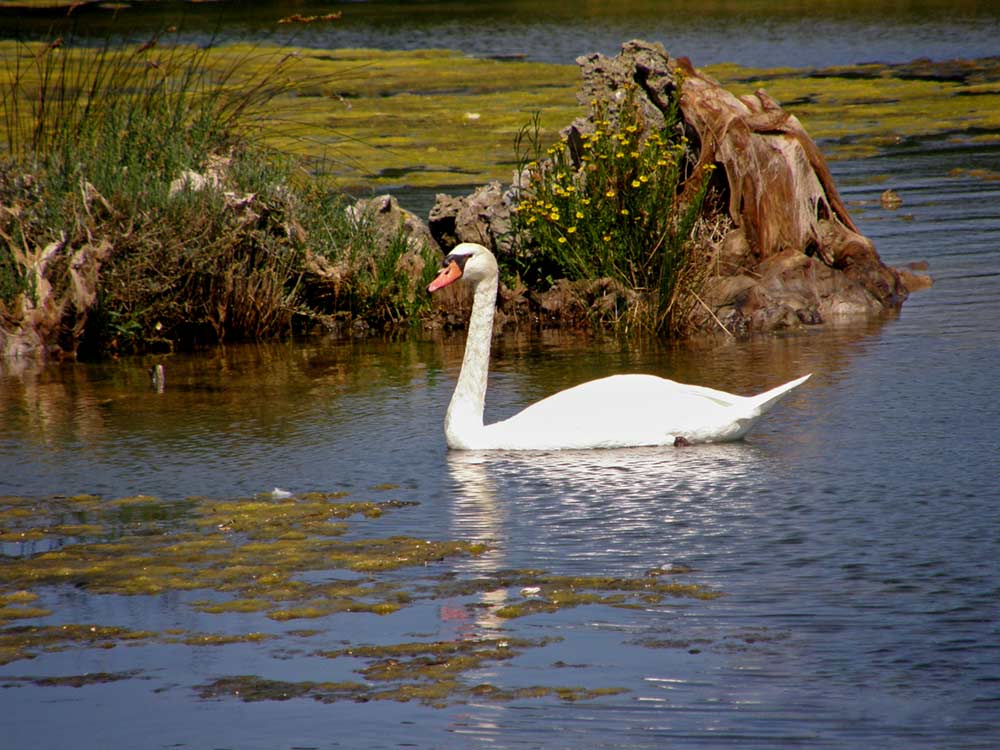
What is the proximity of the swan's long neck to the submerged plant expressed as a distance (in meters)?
3.38

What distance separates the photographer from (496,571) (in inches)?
256

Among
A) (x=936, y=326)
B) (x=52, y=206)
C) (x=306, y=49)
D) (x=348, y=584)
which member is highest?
(x=306, y=49)

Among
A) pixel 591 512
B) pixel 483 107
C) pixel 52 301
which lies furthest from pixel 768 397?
pixel 483 107

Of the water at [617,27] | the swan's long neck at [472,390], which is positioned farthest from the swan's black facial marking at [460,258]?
the water at [617,27]

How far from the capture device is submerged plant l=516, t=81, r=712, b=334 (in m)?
12.5

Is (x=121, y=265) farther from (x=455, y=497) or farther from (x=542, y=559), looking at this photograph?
(x=542, y=559)

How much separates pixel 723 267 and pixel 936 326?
7.06 ft

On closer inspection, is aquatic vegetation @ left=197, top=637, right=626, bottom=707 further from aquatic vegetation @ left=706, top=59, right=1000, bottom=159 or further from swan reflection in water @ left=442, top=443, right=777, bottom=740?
aquatic vegetation @ left=706, top=59, right=1000, bottom=159

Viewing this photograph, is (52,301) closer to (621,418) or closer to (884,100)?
(621,418)

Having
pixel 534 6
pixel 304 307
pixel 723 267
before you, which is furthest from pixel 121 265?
pixel 534 6

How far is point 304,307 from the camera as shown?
13320 mm

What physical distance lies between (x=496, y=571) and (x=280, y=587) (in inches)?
35.0

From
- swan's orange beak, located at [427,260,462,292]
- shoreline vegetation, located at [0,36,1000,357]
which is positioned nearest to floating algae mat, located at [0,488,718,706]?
swan's orange beak, located at [427,260,462,292]

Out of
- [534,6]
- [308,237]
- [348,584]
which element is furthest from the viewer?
[534,6]
